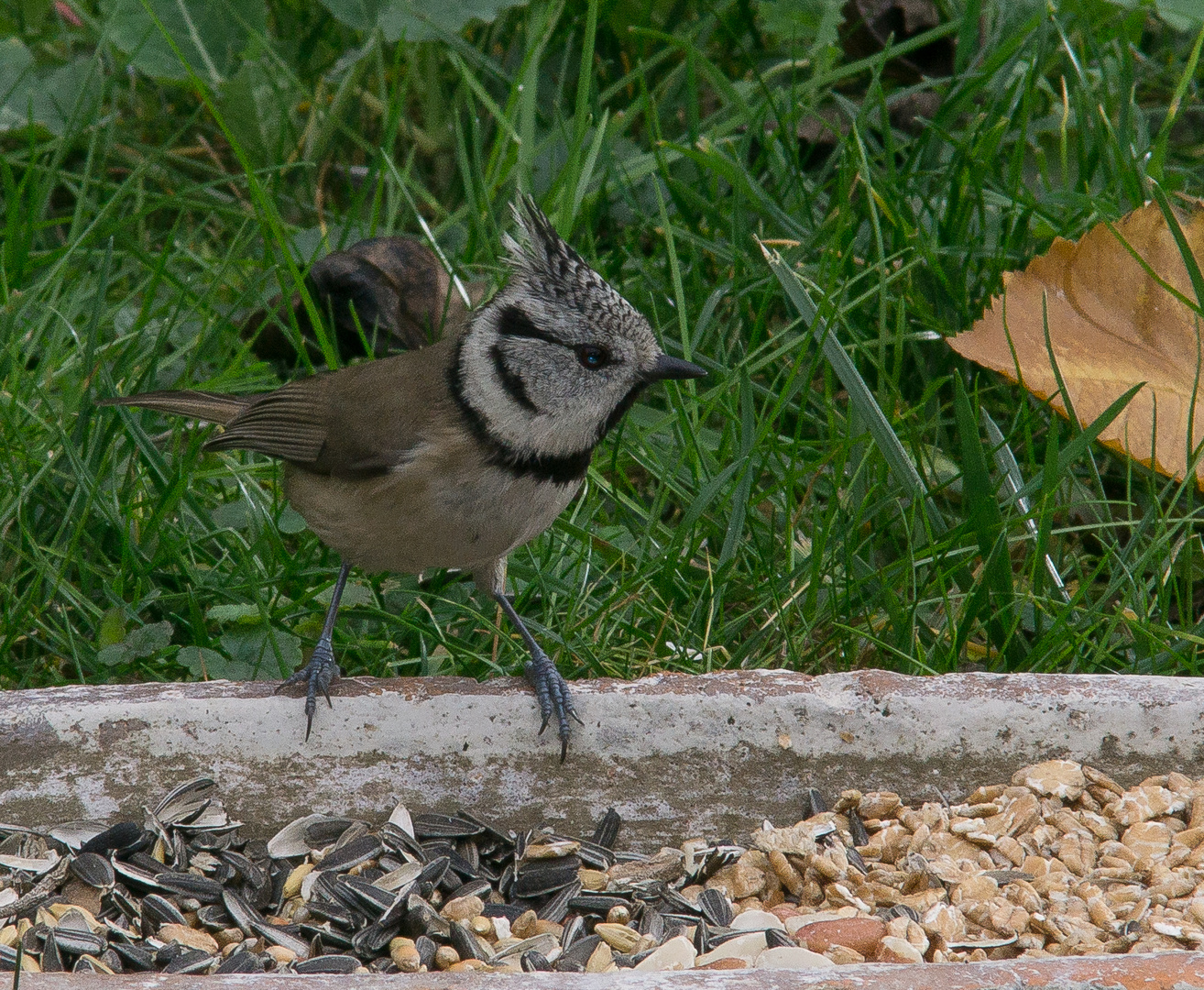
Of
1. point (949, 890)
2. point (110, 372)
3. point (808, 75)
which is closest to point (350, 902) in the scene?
point (949, 890)

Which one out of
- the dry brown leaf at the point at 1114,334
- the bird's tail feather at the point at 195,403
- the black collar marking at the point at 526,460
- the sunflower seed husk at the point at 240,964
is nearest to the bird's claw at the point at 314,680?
the sunflower seed husk at the point at 240,964

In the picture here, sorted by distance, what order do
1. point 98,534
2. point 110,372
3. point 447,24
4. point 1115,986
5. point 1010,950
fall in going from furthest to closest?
1. point 447,24
2. point 110,372
3. point 98,534
4. point 1010,950
5. point 1115,986

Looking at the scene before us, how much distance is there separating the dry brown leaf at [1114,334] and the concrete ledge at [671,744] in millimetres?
941

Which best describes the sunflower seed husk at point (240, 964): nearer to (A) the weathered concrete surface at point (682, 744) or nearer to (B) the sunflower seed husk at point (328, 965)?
(B) the sunflower seed husk at point (328, 965)

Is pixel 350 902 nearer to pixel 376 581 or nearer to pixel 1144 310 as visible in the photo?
pixel 376 581

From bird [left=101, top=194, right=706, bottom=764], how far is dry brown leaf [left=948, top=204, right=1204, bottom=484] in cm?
92

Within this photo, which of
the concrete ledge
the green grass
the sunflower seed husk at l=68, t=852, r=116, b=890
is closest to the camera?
the sunflower seed husk at l=68, t=852, r=116, b=890

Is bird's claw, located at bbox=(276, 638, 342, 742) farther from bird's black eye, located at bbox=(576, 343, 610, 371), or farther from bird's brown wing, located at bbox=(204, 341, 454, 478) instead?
bird's black eye, located at bbox=(576, 343, 610, 371)

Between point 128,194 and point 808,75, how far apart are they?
2344 mm

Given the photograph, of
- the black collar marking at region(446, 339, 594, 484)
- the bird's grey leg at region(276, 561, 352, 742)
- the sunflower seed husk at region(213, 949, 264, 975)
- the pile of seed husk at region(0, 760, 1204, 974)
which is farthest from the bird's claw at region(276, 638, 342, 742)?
the black collar marking at region(446, 339, 594, 484)

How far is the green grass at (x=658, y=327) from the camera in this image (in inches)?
136

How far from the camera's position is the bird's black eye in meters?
3.20

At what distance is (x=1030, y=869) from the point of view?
264cm

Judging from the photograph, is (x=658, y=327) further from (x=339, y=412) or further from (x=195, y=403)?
(x=195, y=403)
